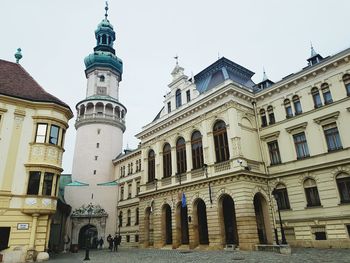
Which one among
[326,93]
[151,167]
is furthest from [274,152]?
[151,167]

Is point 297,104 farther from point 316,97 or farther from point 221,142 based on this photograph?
point 221,142

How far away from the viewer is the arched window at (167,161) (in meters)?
33.4

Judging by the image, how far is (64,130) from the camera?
991 inches

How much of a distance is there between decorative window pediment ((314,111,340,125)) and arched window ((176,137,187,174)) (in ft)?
45.5

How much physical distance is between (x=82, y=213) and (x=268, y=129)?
2965 cm

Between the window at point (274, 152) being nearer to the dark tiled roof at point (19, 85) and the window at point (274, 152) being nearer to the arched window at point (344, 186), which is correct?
the arched window at point (344, 186)

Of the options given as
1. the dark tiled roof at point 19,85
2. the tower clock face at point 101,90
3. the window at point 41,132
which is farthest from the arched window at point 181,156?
the tower clock face at point 101,90

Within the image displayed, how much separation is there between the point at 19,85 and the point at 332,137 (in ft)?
89.1

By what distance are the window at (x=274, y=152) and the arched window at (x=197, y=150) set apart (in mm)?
6842

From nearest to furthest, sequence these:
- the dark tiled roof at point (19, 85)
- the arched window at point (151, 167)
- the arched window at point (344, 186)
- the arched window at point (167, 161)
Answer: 1. the arched window at point (344, 186)
2. the dark tiled roof at point (19, 85)
3. the arched window at point (167, 161)
4. the arched window at point (151, 167)

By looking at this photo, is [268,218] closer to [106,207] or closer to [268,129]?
[268,129]

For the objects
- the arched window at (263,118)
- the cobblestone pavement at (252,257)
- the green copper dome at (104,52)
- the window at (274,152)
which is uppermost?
the green copper dome at (104,52)

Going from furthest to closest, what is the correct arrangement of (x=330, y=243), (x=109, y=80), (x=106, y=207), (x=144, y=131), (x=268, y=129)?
(x=109, y=80), (x=106, y=207), (x=144, y=131), (x=268, y=129), (x=330, y=243)

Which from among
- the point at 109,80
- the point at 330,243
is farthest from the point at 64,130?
the point at 109,80
